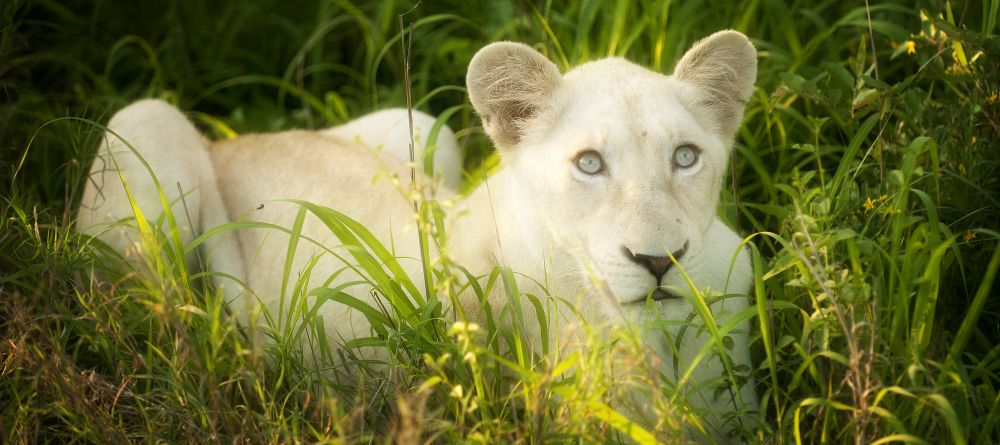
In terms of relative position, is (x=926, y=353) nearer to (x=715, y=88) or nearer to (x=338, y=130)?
(x=715, y=88)

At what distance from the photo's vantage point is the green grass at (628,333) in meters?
3.07

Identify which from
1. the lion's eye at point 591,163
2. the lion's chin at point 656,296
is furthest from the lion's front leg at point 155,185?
the lion's chin at point 656,296

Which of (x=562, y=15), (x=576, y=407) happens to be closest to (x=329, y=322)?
(x=576, y=407)

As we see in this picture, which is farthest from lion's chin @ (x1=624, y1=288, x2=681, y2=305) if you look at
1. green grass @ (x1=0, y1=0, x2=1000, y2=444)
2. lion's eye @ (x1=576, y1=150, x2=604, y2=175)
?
lion's eye @ (x1=576, y1=150, x2=604, y2=175)

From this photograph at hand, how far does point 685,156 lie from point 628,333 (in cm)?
80

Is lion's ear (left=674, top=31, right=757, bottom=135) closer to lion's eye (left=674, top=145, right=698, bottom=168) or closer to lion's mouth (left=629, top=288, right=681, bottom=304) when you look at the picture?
lion's eye (left=674, top=145, right=698, bottom=168)

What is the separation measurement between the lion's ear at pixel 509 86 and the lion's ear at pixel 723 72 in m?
0.49

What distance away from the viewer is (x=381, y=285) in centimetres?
370

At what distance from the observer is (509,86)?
3623 mm

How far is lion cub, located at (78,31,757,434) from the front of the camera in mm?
3215

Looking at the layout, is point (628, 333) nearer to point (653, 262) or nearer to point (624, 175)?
point (653, 262)

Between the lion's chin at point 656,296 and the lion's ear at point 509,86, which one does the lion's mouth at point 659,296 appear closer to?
the lion's chin at point 656,296

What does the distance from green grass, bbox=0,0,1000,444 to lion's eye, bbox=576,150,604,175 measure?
45cm

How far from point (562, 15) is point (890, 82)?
191 cm
